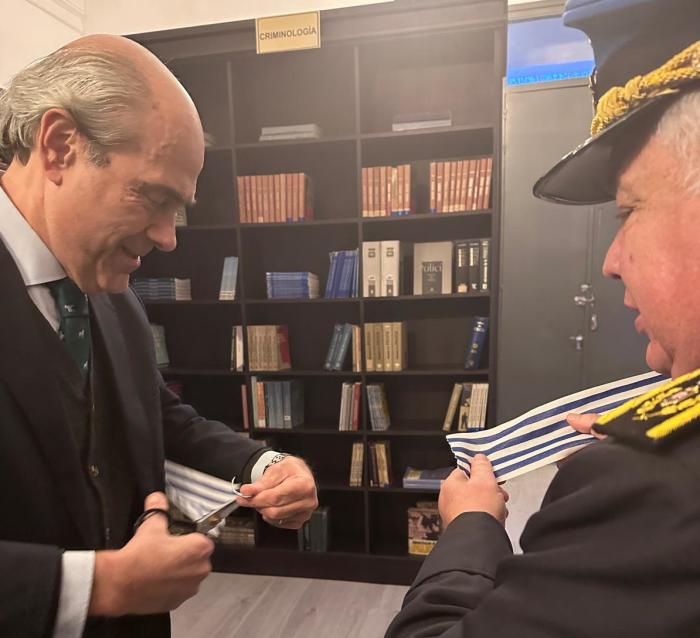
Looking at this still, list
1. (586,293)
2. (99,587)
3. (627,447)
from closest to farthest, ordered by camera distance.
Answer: (627,447) < (99,587) < (586,293)

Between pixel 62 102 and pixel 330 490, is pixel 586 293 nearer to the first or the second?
pixel 330 490

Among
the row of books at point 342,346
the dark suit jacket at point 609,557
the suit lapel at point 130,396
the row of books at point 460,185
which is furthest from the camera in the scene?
the row of books at point 342,346

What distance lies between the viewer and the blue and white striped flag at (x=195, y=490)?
44.4 inches

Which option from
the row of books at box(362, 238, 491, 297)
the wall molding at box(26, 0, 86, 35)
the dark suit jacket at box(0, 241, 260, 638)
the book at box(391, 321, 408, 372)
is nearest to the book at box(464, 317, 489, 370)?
the row of books at box(362, 238, 491, 297)

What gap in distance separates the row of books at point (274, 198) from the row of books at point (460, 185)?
27.9 inches

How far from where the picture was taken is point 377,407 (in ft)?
9.44

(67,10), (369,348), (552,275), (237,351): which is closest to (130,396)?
(369,348)

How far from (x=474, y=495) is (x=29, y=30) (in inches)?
141

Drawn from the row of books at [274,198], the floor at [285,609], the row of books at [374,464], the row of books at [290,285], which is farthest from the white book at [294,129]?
the floor at [285,609]

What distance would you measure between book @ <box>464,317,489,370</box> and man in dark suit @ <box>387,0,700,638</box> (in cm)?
203

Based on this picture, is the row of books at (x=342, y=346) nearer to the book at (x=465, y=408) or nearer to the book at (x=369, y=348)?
the book at (x=369, y=348)

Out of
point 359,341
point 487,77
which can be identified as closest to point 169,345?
point 359,341

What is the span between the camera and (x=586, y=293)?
4402 mm

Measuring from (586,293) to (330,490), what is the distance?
2782 mm
